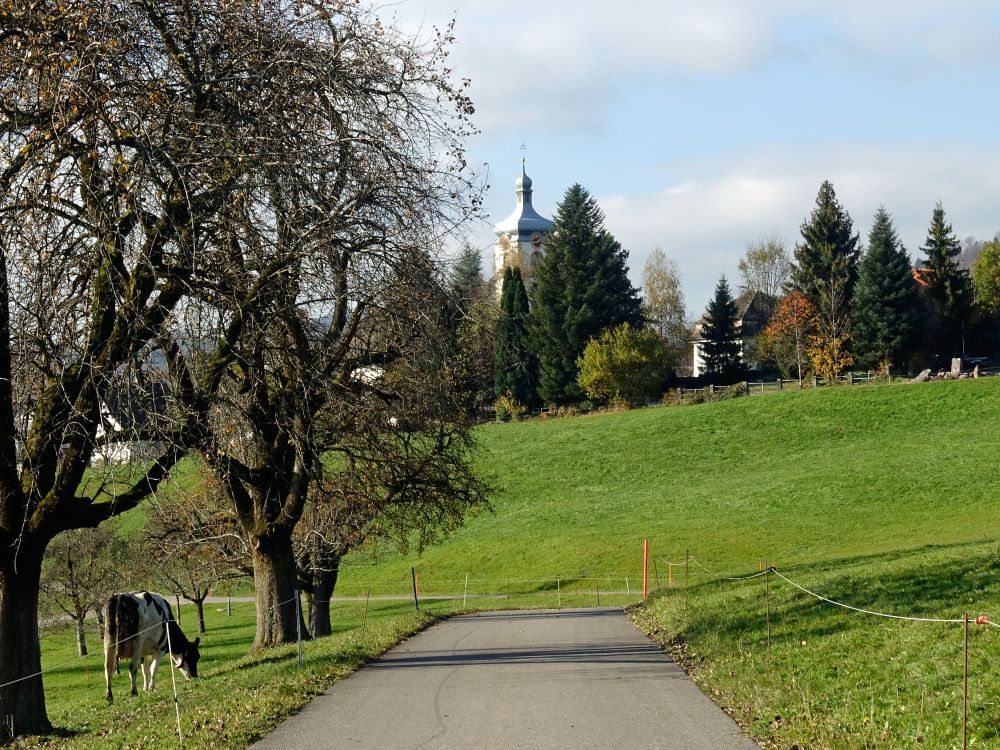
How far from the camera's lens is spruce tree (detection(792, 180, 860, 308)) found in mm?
84250

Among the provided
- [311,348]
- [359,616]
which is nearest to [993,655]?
[311,348]

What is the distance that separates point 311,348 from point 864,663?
25.7ft

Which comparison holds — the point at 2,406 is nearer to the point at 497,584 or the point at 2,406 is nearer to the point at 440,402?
the point at 440,402

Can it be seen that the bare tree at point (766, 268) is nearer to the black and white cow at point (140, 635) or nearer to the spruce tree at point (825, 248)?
the spruce tree at point (825, 248)

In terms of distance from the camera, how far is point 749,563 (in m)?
39.9

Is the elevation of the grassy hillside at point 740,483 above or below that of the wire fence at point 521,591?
above

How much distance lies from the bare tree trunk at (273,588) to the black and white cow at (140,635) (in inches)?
61.3

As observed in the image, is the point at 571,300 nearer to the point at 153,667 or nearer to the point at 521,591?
the point at 521,591

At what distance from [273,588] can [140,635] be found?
2.44 m

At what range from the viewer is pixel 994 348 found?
3388 inches

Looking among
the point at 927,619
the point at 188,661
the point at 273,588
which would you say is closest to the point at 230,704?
the point at 927,619

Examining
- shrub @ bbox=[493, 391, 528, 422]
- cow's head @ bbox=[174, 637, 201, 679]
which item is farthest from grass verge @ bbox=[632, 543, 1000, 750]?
shrub @ bbox=[493, 391, 528, 422]

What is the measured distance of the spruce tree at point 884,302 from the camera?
250 feet

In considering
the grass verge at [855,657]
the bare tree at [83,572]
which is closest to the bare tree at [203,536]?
the grass verge at [855,657]
